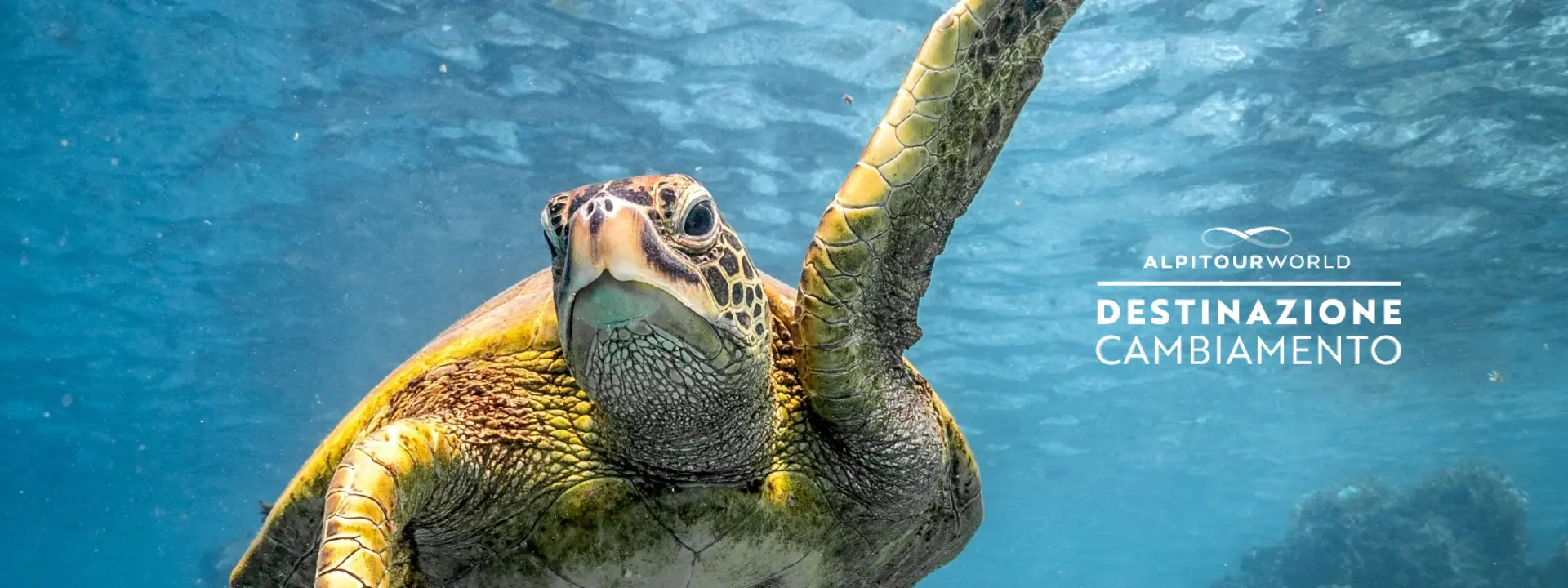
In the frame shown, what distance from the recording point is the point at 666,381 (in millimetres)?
2082

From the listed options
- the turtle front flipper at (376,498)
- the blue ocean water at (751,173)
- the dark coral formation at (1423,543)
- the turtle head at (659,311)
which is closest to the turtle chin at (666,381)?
the turtle head at (659,311)

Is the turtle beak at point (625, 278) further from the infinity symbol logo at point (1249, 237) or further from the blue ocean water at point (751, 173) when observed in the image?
the infinity symbol logo at point (1249, 237)

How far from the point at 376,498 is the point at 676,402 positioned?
27.6 inches

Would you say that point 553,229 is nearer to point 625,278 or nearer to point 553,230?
point 553,230

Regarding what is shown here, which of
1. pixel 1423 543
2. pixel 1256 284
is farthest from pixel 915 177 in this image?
pixel 1423 543

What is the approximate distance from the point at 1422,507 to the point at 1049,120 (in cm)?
1293

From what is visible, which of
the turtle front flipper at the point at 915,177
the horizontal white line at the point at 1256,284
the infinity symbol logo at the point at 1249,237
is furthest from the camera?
the horizontal white line at the point at 1256,284

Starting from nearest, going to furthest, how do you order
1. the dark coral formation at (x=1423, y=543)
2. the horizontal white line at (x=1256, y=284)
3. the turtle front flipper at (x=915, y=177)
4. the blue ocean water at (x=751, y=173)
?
the turtle front flipper at (x=915, y=177)
the blue ocean water at (x=751, y=173)
the dark coral formation at (x=1423, y=543)
the horizontal white line at (x=1256, y=284)

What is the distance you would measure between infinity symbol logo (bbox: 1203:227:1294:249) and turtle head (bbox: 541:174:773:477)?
18452 millimetres

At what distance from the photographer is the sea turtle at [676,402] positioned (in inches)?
74.8

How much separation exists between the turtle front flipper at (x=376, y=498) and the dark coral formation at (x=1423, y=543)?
2139cm

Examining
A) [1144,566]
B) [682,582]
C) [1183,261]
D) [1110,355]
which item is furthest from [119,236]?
[1144,566]

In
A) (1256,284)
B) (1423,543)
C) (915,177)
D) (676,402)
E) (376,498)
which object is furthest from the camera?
(1256,284)

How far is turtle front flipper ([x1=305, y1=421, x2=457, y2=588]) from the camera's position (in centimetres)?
168
